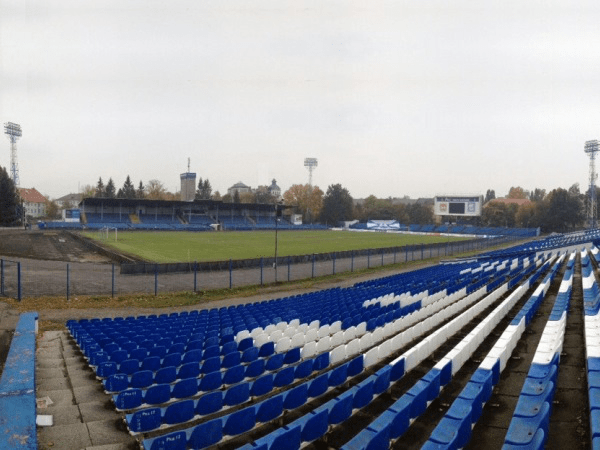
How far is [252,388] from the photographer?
7332 mm

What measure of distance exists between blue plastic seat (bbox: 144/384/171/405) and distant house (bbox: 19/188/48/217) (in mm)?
160694

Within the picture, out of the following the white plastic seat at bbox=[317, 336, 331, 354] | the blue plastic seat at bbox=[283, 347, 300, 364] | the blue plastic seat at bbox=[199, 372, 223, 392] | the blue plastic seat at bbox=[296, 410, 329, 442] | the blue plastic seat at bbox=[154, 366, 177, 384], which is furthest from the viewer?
the white plastic seat at bbox=[317, 336, 331, 354]

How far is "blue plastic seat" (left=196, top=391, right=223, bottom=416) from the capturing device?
6613mm

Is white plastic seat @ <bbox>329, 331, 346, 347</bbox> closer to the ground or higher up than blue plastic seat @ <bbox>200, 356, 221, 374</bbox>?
closer to the ground

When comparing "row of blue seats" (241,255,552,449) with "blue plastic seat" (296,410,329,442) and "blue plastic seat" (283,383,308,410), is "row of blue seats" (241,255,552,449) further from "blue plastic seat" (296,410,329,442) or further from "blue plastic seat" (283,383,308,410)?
"blue plastic seat" (283,383,308,410)

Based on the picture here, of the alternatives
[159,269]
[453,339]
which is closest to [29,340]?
[453,339]

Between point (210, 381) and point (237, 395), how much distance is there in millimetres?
787

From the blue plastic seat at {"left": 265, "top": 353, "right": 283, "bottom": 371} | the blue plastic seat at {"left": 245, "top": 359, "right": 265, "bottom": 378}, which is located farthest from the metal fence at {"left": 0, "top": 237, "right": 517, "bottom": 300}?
the blue plastic seat at {"left": 245, "top": 359, "right": 265, "bottom": 378}

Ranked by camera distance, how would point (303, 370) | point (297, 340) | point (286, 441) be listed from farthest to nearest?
1. point (297, 340)
2. point (303, 370)
3. point (286, 441)

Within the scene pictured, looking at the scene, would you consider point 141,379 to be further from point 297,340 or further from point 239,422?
point 297,340

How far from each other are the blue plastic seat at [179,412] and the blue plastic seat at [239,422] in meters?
0.83

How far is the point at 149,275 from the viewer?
93.4 ft

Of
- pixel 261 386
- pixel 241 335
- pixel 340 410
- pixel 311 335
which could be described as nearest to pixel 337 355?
pixel 311 335

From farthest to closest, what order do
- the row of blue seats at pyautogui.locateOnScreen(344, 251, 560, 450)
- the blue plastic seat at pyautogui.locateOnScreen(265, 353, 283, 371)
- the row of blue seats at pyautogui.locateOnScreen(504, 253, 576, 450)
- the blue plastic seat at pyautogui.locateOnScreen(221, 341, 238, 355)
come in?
the blue plastic seat at pyautogui.locateOnScreen(221, 341, 238, 355) → the blue plastic seat at pyautogui.locateOnScreen(265, 353, 283, 371) → the row of blue seats at pyautogui.locateOnScreen(344, 251, 560, 450) → the row of blue seats at pyautogui.locateOnScreen(504, 253, 576, 450)
